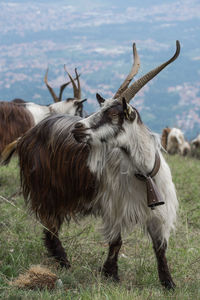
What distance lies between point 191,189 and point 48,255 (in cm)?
329

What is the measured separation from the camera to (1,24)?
39875 mm

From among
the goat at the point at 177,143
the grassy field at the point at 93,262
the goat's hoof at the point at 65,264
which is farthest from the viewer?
the goat at the point at 177,143

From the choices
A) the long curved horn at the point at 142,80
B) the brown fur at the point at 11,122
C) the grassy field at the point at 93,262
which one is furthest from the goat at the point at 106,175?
the brown fur at the point at 11,122

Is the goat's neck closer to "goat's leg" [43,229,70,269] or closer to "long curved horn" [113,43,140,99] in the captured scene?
"long curved horn" [113,43,140,99]

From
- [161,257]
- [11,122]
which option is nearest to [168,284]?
[161,257]

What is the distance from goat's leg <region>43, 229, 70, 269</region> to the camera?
3570 millimetres

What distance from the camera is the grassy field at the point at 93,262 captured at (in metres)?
2.61

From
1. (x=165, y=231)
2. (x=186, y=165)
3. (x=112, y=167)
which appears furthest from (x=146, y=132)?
(x=186, y=165)

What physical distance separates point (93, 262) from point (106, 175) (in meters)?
0.92

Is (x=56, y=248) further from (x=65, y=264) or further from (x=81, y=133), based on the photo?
(x=81, y=133)

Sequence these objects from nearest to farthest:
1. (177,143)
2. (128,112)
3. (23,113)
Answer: (128,112) < (23,113) < (177,143)

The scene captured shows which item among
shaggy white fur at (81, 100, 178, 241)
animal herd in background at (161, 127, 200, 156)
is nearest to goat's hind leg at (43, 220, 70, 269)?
shaggy white fur at (81, 100, 178, 241)

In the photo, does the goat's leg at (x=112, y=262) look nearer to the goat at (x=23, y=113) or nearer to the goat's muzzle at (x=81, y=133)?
the goat's muzzle at (x=81, y=133)

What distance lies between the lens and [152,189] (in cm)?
288
